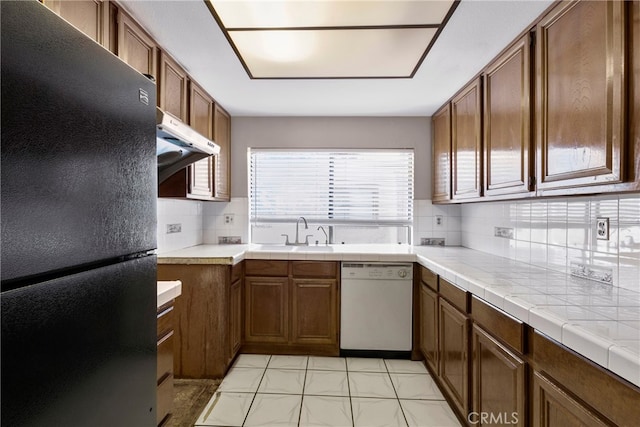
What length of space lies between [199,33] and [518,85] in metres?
1.77

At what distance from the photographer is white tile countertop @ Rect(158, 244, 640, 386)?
859 millimetres

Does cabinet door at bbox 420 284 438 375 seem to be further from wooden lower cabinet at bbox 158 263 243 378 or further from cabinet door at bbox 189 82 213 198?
cabinet door at bbox 189 82 213 198

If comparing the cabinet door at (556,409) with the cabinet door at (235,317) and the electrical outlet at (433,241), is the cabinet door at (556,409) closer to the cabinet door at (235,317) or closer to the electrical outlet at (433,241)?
the cabinet door at (235,317)

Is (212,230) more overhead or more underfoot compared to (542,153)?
more underfoot

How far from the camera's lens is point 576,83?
4.37ft

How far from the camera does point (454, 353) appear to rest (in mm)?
1919

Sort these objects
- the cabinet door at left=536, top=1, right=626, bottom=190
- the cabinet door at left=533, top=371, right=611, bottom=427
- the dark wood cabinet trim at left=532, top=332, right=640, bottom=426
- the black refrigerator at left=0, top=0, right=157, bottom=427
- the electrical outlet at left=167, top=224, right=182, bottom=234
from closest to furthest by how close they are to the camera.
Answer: the black refrigerator at left=0, top=0, right=157, bottom=427 < the dark wood cabinet trim at left=532, top=332, right=640, bottom=426 < the cabinet door at left=533, top=371, right=611, bottom=427 < the cabinet door at left=536, top=1, right=626, bottom=190 < the electrical outlet at left=167, top=224, right=182, bottom=234

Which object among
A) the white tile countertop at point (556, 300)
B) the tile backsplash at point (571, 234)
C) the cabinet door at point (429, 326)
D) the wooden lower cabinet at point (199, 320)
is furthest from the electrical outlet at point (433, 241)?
the wooden lower cabinet at point (199, 320)

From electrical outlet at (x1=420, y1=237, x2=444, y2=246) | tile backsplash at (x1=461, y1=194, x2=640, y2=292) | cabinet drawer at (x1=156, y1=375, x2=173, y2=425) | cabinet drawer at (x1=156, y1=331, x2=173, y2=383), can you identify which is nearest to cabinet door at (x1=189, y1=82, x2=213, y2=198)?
cabinet drawer at (x1=156, y1=331, x2=173, y2=383)

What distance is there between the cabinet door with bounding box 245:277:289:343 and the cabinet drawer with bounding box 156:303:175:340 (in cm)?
127

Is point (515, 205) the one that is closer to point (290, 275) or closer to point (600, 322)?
point (600, 322)

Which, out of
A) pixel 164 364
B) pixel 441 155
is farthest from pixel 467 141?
pixel 164 364

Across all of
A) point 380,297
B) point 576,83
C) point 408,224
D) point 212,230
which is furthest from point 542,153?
point 212,230

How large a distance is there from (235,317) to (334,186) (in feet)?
5.23
